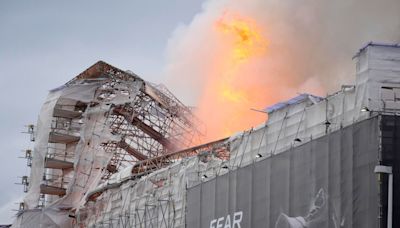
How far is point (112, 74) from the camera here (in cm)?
8631

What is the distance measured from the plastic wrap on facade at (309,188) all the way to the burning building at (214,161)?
55 millimetres

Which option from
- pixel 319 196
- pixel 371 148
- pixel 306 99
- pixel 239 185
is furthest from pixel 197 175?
pixel 371 148

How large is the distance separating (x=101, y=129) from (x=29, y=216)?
10.4m

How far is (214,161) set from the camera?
60.0 m

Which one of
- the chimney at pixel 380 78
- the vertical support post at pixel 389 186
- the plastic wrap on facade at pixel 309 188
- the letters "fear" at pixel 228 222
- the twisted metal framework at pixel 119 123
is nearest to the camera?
the vertical support post at pixel 389 186

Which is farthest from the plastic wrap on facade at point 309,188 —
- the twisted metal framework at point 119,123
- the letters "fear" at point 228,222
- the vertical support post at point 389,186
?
the twisted metal framework at point 119,123

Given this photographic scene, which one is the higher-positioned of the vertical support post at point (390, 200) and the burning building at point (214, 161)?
A: the burning building at point (214, 161)

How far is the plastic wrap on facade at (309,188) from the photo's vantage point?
38875 millimetres

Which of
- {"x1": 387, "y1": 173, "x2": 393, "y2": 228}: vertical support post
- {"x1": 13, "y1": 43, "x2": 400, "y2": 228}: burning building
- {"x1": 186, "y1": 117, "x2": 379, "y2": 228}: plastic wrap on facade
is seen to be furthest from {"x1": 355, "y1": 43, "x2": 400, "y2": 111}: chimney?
{"x1": 387, "y1": 173, "x2": 393, "y2": 228}: vertical support post

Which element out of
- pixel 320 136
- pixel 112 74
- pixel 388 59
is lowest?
pixel 320 136

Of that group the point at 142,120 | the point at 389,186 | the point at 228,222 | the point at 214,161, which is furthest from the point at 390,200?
the point at 142,120

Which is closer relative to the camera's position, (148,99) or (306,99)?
(306,99)

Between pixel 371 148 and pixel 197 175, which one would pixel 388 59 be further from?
pixel 197 175

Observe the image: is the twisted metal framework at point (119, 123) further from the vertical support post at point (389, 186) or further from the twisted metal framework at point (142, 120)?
the vertical support post at point (389, 186)
